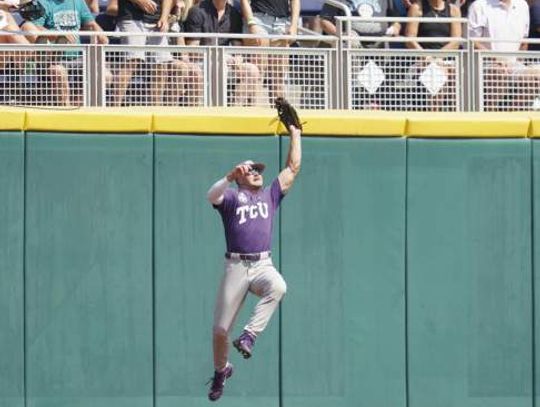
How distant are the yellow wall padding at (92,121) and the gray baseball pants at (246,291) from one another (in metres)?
2.24

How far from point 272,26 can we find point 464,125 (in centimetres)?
230

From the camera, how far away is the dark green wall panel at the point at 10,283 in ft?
60.3

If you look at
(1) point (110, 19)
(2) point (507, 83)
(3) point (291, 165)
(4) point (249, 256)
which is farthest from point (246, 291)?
(2) point (507, 83)

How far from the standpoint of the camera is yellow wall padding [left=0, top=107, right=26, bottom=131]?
18250mm

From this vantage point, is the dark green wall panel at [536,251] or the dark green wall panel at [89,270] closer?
the dark green wall panel at [89,270]

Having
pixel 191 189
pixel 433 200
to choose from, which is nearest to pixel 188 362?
pixel 191 189

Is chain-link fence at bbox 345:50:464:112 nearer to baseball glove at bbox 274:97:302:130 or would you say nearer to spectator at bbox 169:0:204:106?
spectator at bbox 169:0:204:106

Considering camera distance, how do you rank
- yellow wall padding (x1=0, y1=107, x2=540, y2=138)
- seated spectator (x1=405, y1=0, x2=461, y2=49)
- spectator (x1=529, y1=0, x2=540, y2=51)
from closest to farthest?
1. yellow wall padding (x1=0, y1=107, x2=540, y2=138)
2. seated spectator (x1=405, y1=0, x2=461, y2=49)
3. spectator (x1=529, y1=0, x2=540, y2=51)

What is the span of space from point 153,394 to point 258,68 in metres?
3.45

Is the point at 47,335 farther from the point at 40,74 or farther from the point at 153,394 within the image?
the point at 40,74

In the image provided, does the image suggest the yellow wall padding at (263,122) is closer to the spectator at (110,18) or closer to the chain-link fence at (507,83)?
the chain-link fence at (507,83)

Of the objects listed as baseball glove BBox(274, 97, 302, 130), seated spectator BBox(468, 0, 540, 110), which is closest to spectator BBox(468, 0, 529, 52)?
seated spectator BBox(468, 0, 540, 110)

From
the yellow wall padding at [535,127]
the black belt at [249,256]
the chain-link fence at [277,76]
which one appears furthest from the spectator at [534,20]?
the black belt at [249,256]

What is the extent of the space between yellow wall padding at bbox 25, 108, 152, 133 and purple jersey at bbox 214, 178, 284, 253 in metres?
1.99
